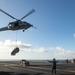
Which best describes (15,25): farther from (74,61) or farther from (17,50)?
(74,61)

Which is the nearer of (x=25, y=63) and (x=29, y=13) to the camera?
(x=29, y=13)

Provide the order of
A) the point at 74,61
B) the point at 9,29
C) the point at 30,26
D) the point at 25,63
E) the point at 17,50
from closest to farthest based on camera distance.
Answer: the point at 30,26
the point at 9,29
the point at 17,50
the point at 25,63
the point at 74,61

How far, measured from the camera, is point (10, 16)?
50031mm

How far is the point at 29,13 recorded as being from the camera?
48875 millimetres

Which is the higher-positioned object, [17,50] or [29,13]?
[29,13]

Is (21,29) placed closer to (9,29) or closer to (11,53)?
(9,29)

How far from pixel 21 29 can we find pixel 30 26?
8.90 feet

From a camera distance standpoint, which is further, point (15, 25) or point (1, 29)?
point (1, 29)

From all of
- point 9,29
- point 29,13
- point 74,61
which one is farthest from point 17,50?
point 74,61

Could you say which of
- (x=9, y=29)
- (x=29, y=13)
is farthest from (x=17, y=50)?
(x=29, y=13)

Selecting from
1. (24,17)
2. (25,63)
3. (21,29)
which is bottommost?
(25,63)

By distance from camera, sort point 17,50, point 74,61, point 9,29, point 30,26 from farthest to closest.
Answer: point 74,61 → point 17,50 → point 9,29 → point 30,26

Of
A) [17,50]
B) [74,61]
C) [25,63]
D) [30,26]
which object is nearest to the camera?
[30,26]

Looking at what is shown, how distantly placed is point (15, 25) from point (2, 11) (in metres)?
6.81
